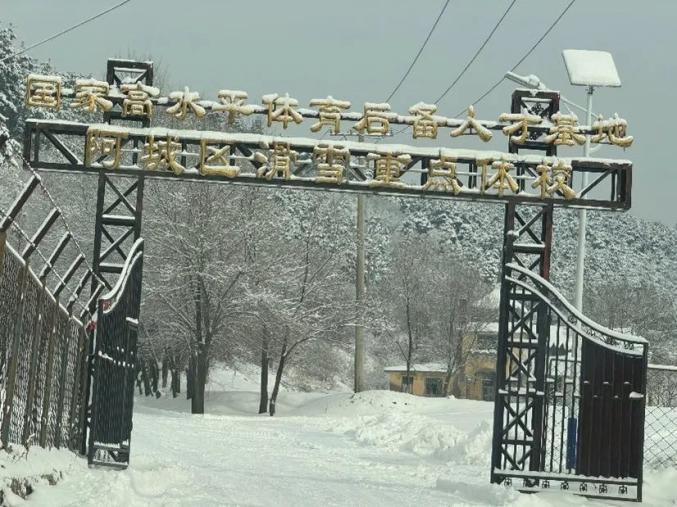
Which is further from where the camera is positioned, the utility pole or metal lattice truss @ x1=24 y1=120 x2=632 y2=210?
the utility pole

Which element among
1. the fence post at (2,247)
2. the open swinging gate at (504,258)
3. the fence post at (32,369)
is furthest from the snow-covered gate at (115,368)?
the fence post at (2,247)

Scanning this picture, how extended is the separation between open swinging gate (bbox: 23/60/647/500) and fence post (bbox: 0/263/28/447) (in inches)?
176

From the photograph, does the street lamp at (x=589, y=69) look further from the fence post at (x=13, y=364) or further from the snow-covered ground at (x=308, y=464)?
the fence post at (x=13, y=364)

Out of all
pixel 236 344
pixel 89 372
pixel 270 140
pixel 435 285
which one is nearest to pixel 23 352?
pixel 89 372

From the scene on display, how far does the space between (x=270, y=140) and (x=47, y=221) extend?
19.6 ft

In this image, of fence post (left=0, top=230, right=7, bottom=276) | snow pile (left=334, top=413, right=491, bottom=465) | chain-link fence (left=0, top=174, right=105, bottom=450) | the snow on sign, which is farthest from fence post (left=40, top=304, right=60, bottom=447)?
the snow on sign

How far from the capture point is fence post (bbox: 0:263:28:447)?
903 centimetres

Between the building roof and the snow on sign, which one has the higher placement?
the snow on sign

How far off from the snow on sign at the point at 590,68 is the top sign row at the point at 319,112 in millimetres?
7245

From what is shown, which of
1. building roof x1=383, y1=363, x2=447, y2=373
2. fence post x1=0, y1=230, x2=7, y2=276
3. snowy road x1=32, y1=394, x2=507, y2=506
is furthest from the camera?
building roof x1=383, y1=363, x2=447, y2=373

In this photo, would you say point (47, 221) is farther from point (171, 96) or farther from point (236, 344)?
point (236, 344)

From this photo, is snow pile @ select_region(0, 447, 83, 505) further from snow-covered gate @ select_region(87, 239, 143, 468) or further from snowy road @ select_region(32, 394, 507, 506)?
snow-covered gate @ select_region(87, 239, 143, 468)

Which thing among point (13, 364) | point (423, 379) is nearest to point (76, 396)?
point (13, 364)

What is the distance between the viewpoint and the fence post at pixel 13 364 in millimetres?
9031
